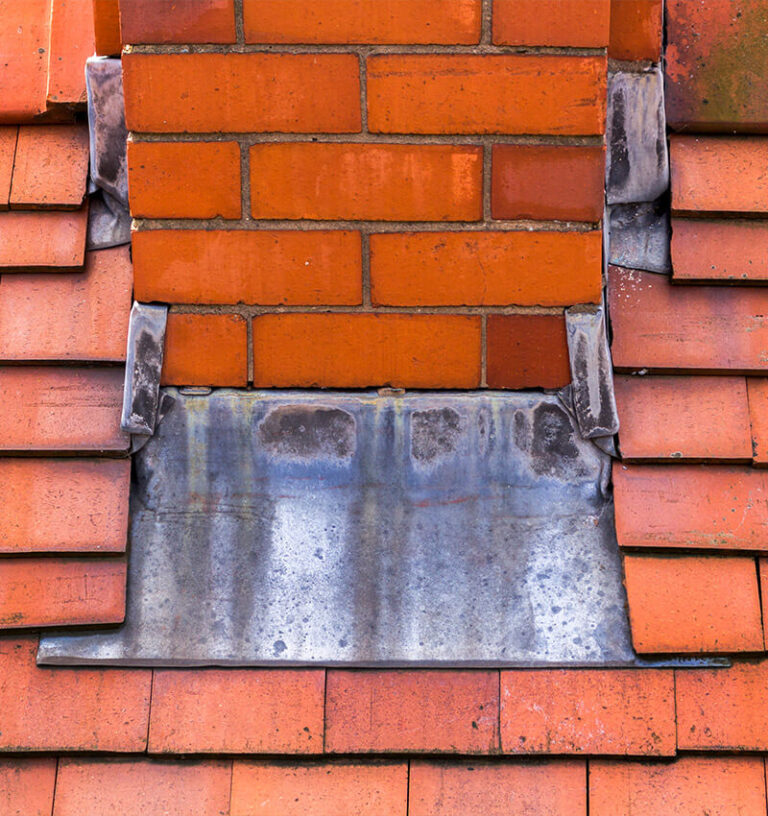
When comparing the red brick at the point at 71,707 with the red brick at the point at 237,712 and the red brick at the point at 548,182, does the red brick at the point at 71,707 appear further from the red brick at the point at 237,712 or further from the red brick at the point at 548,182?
the red brick at the point at 548,182

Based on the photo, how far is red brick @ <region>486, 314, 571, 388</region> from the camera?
5.44ft

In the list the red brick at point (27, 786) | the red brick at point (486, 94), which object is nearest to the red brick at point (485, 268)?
the red brick at point (486, 94)

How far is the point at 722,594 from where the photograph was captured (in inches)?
62.5

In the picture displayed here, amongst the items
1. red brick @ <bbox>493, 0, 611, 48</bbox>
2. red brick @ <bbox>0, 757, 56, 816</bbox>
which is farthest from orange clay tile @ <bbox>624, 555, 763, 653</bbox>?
red brick @ <bbox>0, 757, 56, 816</bbox>

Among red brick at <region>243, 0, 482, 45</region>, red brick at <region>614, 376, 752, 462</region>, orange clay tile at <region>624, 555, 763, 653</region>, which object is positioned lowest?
orange clay tile at <region>624, 555, 763, 653</region>

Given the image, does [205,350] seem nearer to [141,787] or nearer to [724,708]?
[141,787]

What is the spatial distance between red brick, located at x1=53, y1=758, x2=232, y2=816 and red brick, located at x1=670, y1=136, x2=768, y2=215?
4.00 feet

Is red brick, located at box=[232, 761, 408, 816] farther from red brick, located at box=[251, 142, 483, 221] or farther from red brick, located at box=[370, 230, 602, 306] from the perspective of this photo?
red brick, located at box=[251, 142, 483, 221]

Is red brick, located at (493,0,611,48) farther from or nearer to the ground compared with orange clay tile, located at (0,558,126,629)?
farther from the ground

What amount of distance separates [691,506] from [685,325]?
0.31 m

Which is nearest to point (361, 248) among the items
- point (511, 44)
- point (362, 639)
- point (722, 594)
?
point (511, 44)

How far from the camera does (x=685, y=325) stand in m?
1.70

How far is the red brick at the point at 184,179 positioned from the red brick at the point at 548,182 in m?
0.43

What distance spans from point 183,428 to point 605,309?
0.75 metres
